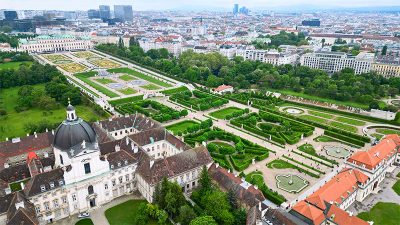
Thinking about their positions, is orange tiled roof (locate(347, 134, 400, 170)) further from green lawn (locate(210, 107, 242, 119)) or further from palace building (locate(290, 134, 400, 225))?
green lawn (locate(210, 107, 242, 119))

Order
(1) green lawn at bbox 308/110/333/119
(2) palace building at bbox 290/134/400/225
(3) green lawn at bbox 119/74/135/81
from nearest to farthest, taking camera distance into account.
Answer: (2) palace building at bbox 290/134/400/225 → (1) green lawn at bbox 308/110/333/119 → (3) green lawn at bbox 119/74/135/81

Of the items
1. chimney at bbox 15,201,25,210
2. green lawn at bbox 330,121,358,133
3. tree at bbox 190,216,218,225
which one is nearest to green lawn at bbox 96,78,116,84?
green lawn at bbox 330,121,358,133

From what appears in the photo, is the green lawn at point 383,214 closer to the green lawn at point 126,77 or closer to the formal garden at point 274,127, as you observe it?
the formal garden at point 274,127

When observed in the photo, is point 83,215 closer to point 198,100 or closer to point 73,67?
point 198,100

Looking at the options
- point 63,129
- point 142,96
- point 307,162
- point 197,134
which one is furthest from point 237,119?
point 63,129

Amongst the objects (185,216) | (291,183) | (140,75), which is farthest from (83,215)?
(140,75)

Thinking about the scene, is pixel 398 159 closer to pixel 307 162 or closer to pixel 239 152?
pixel 307 162

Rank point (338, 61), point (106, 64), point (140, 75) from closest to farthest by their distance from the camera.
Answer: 1. point (140, 75)
2. point (338, 61)
3. point (106, 64)
